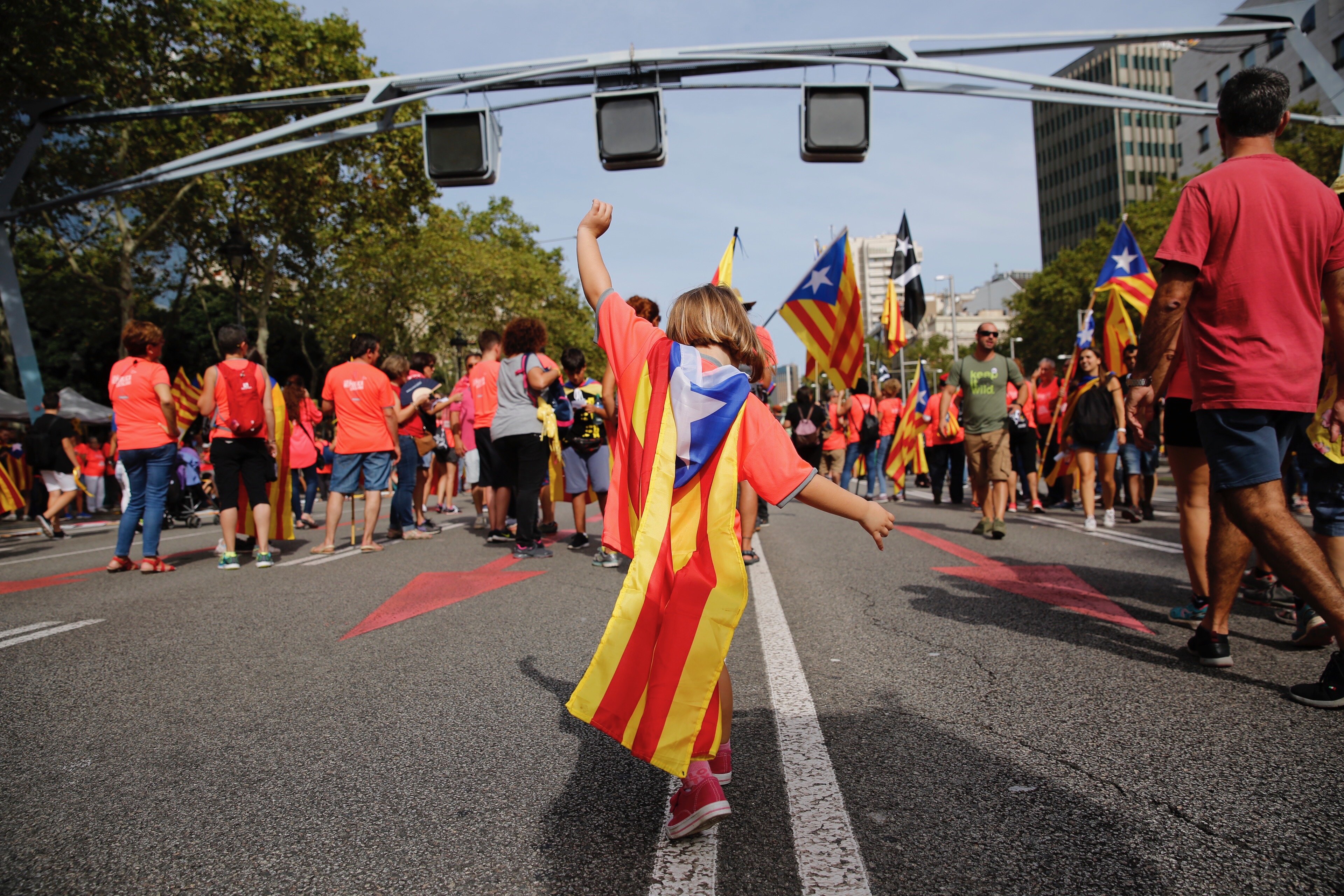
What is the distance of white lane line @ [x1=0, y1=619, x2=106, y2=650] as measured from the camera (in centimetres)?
473

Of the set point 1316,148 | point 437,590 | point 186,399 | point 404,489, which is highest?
point 1316,148

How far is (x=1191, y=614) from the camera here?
458 centimetres

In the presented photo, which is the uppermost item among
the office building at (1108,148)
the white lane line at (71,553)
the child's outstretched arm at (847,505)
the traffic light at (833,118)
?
the office building at (1108,148)

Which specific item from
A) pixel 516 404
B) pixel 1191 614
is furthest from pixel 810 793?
pixel 516 404

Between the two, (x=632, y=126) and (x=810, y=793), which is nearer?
(x=810, y=793)

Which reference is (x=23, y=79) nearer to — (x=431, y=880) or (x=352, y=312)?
(x=431, y=880)

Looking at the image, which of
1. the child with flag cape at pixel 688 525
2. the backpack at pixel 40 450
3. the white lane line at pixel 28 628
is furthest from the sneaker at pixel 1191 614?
the backpack at pixel 40 450

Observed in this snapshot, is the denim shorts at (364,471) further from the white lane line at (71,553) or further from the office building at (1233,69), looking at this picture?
the office building at (1233,69)

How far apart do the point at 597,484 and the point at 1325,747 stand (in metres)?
6.03

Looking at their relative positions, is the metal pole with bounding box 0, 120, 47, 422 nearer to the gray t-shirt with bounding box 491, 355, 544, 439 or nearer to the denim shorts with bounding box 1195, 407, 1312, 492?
the gray t-shirt with bounding box 491, 355, 544, 439

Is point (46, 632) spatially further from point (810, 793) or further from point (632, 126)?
point (632, 126)

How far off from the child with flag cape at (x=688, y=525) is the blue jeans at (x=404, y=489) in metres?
7.79

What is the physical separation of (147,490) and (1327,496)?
787 centimetres

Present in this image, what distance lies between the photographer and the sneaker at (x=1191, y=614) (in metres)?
4.55
